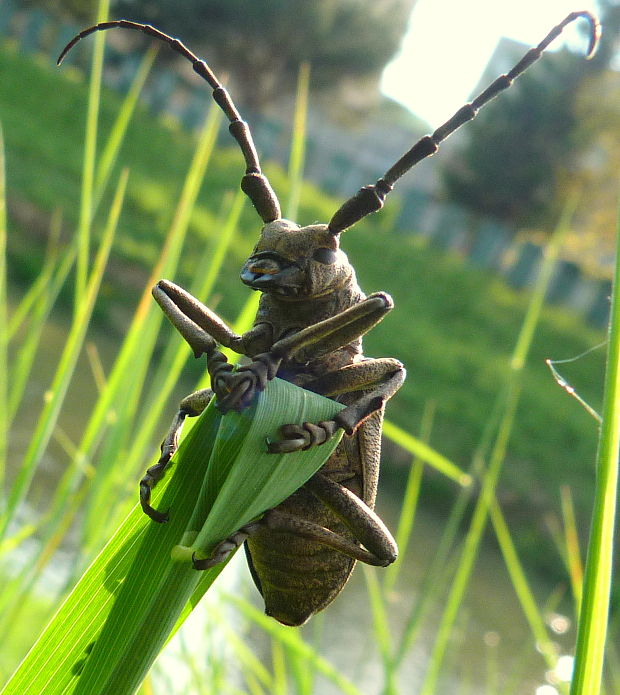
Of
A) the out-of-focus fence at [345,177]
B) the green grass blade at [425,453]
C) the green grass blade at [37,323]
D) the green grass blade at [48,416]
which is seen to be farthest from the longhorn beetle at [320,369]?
the out-of-focus fence at [345,177]

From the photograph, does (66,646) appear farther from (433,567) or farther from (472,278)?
(472,278)

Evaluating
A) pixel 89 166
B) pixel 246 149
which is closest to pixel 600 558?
pixel 246 149

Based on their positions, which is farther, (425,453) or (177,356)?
(425,453)

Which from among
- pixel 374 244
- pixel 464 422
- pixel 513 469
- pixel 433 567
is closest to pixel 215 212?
pixel 374 244

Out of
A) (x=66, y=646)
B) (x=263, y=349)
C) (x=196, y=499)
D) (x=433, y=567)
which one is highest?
(x=433, y=567)

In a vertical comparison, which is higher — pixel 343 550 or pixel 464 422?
pixel 464 422

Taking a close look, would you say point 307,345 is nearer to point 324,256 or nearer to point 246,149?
point 324,256
